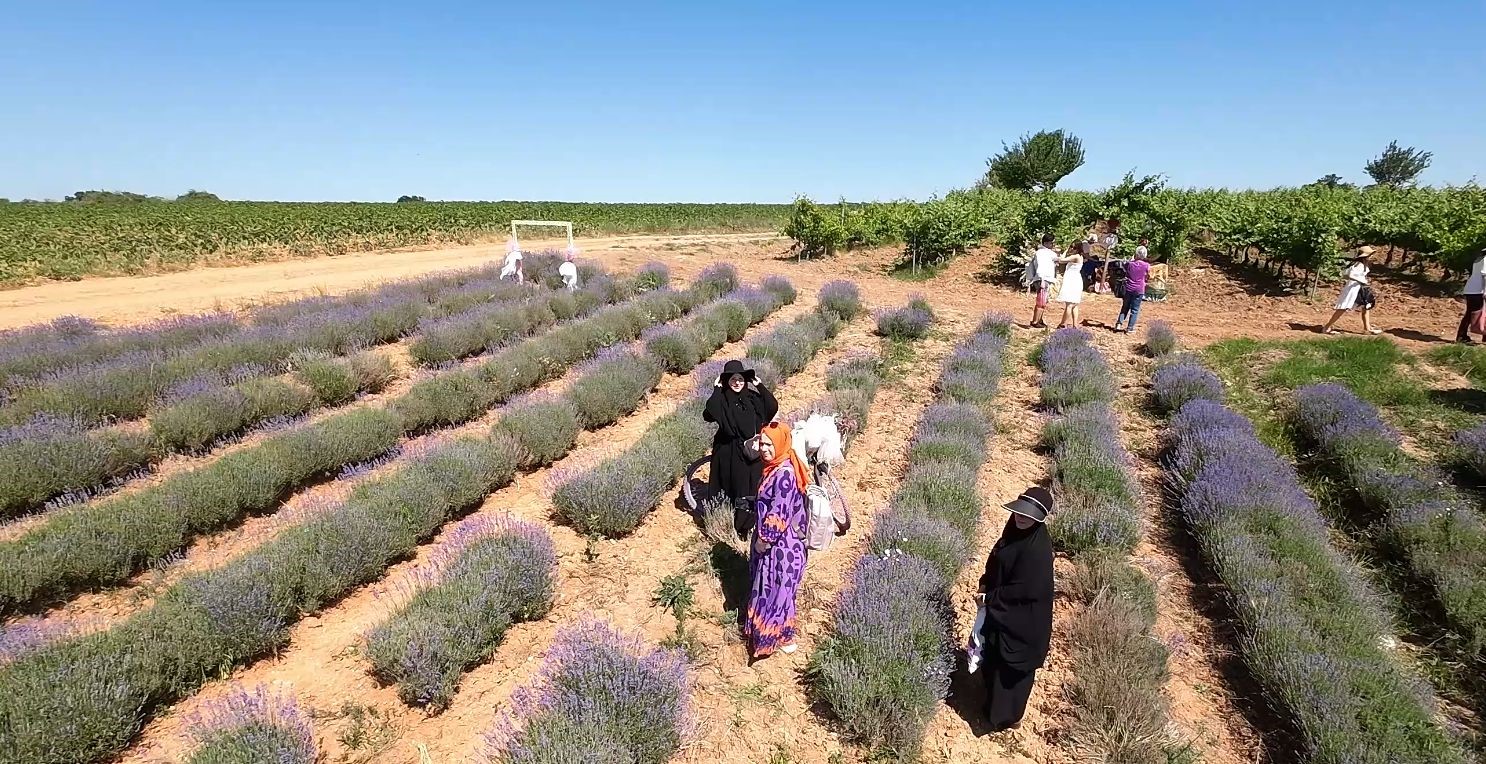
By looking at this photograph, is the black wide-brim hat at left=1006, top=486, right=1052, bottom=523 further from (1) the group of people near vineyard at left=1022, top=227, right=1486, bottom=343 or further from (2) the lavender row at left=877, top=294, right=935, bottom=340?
(1) the group of people near vineyard at left=1022, top=227, right=1486, bottom=343

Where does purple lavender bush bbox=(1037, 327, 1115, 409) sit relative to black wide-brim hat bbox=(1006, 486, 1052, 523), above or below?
below

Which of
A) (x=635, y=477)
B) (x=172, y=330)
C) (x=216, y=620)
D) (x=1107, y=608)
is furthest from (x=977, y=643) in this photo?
(x=172, y=330)

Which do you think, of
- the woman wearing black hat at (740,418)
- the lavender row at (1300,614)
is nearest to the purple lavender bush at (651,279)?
the woman wearing black hat at (740,418)

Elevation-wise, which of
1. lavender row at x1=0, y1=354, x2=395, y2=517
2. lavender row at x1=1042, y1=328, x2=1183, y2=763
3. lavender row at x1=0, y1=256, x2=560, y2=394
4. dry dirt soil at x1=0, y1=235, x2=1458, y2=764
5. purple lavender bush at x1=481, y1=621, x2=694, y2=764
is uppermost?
lavender row at x1=0, y1=256, x2=560, y2=394

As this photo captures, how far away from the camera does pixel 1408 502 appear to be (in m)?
5.20

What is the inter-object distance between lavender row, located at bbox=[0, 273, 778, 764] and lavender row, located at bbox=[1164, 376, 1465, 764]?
5.48 m

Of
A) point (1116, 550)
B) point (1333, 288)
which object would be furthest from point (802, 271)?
point (1116, 550)

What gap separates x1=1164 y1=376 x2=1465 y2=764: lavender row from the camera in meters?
3.09

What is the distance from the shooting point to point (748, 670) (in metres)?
3.91

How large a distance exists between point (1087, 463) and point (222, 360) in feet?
33.3

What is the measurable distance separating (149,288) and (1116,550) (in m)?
20.4

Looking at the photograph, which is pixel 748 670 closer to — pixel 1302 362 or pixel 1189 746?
pixel 1189 746

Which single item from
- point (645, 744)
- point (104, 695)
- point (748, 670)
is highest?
point (104, 695)

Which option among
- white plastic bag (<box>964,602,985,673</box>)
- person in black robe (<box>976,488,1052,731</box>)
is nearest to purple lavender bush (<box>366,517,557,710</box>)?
white plastic bag (<box>964,602,985,673</box>)
